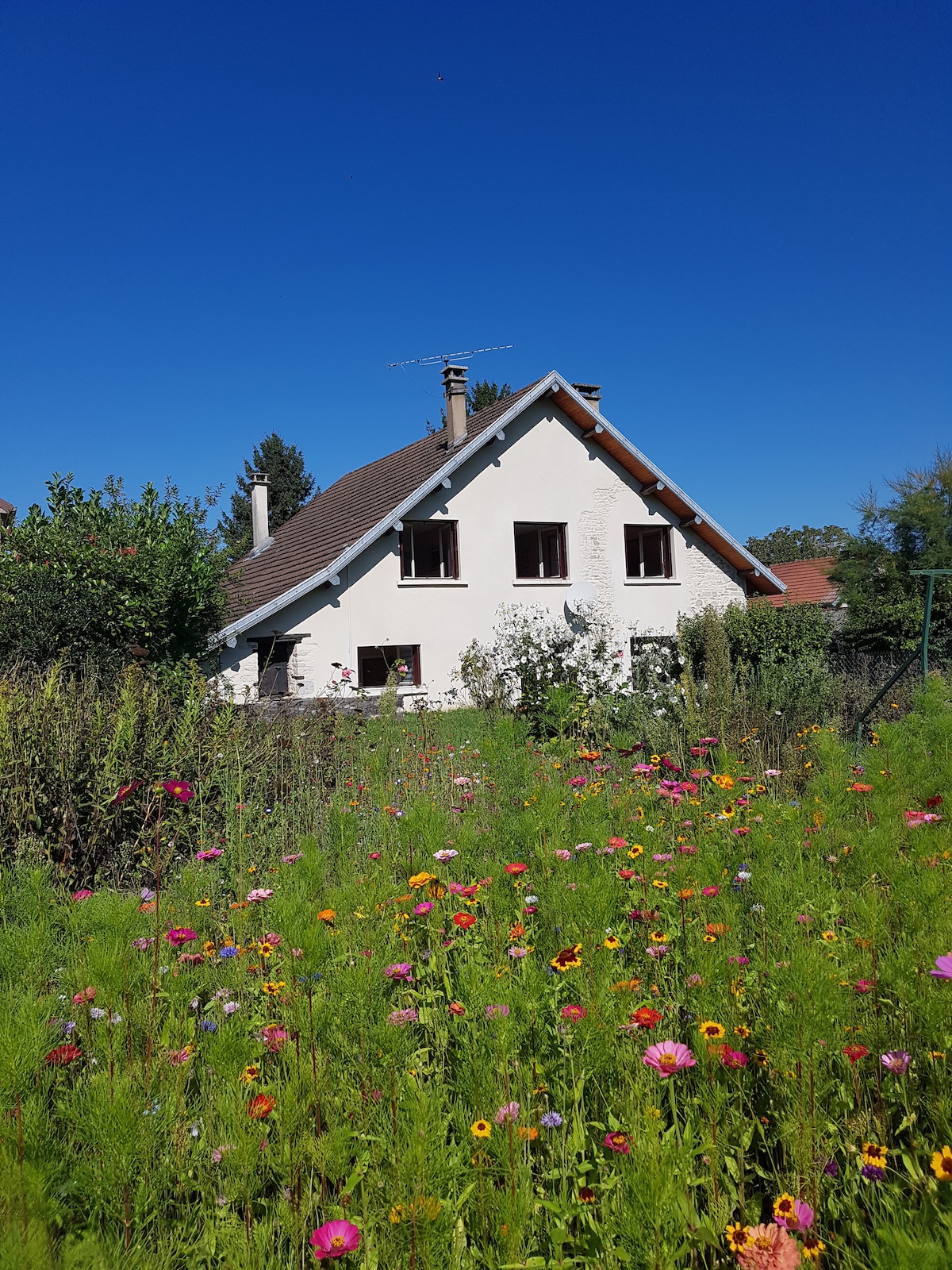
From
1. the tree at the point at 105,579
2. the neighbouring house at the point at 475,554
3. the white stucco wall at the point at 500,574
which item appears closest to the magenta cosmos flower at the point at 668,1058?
the tree at the point at 105,579

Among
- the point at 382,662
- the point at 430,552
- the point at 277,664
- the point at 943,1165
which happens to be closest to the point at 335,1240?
the point at 943,1165

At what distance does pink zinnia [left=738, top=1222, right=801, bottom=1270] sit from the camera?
1.36m

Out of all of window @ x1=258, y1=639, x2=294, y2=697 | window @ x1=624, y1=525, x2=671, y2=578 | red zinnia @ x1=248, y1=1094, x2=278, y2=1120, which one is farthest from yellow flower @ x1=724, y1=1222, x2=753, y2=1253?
window @ x1=624, y1=525, x2=671, y2=578

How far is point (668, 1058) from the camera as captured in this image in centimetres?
180

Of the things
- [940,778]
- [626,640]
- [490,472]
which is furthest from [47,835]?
[626,640]

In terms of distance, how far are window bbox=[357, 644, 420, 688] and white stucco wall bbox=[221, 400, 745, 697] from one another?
17cm

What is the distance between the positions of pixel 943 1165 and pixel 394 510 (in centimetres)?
1468

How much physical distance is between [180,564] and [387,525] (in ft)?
21.5

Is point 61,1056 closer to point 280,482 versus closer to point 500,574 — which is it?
point 500,574

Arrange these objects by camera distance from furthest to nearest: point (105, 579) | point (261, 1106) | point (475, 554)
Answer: point (475, 554)
point (105, 579)
point (261, 1106)

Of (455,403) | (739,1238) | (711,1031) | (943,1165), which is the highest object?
(455,403)

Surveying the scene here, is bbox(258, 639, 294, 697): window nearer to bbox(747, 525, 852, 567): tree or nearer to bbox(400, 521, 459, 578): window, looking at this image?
bbox(400, 521, 459, 578): window

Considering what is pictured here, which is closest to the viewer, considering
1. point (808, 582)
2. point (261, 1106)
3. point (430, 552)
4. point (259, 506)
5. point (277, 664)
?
point (261, 1106)

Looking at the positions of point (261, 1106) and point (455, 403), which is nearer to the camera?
point (261, 1106)
